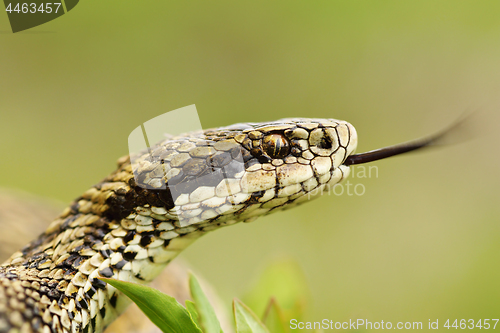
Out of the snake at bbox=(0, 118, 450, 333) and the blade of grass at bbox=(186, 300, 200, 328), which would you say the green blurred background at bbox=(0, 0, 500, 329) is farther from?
the blade of grass at bbox=(186, 300, 200, 328)

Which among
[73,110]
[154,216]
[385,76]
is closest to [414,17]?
[385,76]

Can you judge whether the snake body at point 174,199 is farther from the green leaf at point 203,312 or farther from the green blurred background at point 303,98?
the green blurred background at point 303,98

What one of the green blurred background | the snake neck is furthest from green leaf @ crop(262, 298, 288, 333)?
the green blurred background

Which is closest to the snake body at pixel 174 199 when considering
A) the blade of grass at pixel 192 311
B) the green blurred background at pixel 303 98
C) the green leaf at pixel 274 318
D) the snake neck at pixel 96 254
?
the snake neck at pixel 96 254

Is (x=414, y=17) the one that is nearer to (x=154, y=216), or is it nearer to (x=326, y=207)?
(x=326, y=207)

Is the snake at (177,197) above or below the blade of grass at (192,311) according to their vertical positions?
above

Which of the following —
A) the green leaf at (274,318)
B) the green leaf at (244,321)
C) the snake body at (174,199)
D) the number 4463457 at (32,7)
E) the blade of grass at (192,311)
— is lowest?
the green leaf at (274,318)
